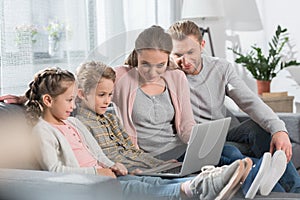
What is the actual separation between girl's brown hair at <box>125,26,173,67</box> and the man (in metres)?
0.04

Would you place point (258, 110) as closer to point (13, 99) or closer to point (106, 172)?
point (106, 172)

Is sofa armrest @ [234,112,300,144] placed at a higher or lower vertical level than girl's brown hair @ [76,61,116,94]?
lower

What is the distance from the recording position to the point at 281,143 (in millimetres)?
2504

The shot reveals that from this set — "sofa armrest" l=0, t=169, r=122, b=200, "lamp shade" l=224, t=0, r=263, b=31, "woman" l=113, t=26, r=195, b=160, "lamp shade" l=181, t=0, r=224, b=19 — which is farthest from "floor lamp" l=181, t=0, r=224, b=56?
"sofa armrest" l=0, t=169, r=122, b=200

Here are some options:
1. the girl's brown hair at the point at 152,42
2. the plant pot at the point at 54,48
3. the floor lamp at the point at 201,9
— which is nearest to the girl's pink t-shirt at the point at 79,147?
the girl's brown hair at the point at 152,42

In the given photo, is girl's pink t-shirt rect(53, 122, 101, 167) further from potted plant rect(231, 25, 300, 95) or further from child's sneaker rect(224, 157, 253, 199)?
potted plant rect(231, 25, 300, 95)

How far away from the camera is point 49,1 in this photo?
316cm

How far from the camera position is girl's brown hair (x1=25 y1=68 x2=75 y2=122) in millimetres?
2137

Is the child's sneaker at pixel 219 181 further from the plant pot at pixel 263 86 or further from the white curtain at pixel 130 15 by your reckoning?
the plant pot at pixel 263 86

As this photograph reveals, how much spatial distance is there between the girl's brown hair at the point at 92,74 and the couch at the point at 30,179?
0.94 feet

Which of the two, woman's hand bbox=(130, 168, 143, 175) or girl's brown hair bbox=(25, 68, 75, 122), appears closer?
woman's hand bbox=(130, 168, 143, 175)

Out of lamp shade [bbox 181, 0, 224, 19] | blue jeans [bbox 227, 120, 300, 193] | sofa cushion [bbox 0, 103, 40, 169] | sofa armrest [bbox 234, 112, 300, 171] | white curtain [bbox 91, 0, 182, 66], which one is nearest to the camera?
sofa cushion [bbox 0, 103, 40, 169]

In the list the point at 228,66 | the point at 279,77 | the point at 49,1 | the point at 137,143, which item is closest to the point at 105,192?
the point at 137,143

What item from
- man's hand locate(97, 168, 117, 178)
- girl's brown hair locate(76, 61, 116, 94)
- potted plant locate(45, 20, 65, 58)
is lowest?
man's hand locate(97, 168, 117, 178)
